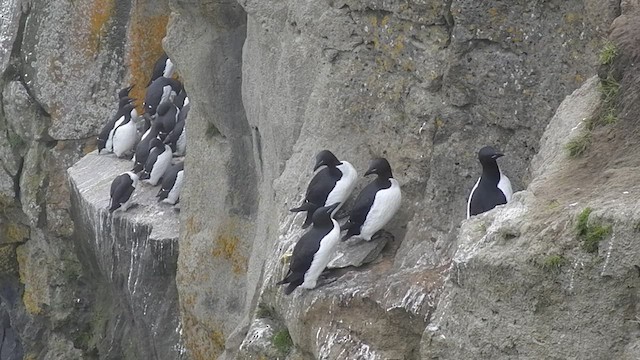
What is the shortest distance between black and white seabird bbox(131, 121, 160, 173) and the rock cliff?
16.5 inches

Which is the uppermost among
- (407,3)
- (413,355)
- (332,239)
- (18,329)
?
(407,3)

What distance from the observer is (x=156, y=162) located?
478 inches

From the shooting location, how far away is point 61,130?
15164mm

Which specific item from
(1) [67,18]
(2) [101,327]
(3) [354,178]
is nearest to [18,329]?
(2) [101,327]

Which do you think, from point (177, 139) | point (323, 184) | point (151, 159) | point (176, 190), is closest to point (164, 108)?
point (177, 139)

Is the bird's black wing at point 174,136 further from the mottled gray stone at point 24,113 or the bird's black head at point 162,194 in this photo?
the mottled gray stone at point 24,113

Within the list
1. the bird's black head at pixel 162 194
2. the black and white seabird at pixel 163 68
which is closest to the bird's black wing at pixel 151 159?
the bird's black head at pixel 162 194

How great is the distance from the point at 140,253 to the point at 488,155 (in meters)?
5.86

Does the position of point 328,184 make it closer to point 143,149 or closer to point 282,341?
point 282,341

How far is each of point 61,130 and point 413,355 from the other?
962cm

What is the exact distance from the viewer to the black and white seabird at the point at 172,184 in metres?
11.8

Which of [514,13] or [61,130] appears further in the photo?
[61,130]

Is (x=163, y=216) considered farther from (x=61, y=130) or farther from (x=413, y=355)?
(x=413, y=355)

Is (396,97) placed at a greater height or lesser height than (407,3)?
lesser
